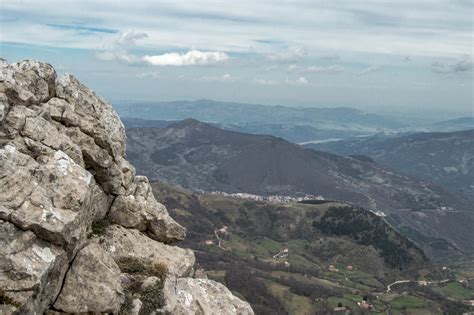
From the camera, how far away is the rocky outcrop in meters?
27.0

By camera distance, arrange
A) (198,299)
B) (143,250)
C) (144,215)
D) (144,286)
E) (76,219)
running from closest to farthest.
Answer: (76,219) < (144,286) < (198,299) < (143,250) < (144,215)

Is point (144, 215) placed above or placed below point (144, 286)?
above

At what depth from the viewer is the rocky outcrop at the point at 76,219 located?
27.0 m

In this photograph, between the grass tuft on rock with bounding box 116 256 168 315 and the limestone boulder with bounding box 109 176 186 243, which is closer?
the grass tuft on rock with bounding box 116 256 168 315

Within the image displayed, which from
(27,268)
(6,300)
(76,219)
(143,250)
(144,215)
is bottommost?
(143,250)

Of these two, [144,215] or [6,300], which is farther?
[144,215]

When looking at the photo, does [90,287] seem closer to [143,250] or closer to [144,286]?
[144,286]

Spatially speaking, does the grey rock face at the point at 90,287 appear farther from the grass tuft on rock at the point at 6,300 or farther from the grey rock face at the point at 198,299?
the grey rock face at the point at 198,299

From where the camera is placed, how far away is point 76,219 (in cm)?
2977

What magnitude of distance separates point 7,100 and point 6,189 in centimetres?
809

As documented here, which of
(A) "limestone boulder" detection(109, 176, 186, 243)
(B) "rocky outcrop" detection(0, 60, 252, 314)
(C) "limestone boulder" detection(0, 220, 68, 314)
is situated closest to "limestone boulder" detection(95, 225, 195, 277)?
(B) "rocky outcrop" detection(0, 60, 252, 314)

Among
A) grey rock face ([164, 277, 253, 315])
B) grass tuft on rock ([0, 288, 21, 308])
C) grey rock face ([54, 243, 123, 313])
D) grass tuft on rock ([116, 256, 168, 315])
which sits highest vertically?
grass tuft on rock ([0, 288, 21, 308])

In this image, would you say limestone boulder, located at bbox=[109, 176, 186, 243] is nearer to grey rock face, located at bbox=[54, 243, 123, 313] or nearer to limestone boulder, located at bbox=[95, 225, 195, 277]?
limestone boulder, located at bbox=[95, 225, 195, 277]

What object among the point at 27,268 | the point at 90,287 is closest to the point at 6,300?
the point at 27,268
